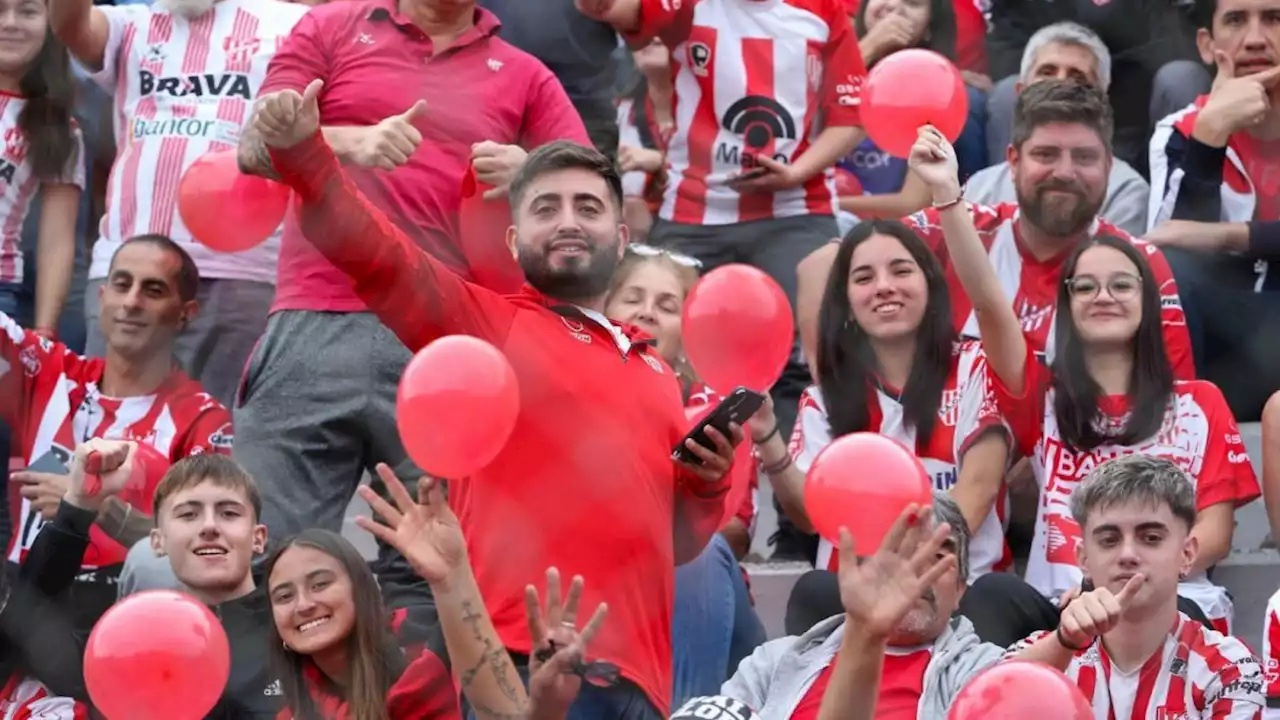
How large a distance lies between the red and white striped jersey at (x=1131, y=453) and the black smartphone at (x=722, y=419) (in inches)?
49.0

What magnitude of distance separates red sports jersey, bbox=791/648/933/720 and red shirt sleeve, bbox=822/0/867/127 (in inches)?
84.2

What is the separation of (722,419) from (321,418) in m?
1.26

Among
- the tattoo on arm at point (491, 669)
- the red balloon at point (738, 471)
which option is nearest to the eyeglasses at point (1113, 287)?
the red balloon at point (738, 471)

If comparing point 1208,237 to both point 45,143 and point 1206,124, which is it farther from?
point 45,143

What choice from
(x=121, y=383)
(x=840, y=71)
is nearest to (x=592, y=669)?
(x=121, y=383)

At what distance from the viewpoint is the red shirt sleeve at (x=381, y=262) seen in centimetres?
349

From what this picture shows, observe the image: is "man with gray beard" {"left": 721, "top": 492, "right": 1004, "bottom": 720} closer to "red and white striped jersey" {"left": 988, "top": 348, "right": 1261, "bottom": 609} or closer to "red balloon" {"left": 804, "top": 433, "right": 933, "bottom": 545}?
"red balloon" {"left": 804, "top": 433, "right": 933, "bottom": 545}

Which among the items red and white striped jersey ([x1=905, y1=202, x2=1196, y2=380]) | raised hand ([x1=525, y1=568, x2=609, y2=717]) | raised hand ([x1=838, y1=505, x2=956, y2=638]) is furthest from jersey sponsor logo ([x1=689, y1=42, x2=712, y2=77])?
raised hand ([x1=525, y1=568, x2=609, y2=717])

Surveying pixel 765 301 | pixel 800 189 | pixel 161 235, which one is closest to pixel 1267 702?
pixel 765 301

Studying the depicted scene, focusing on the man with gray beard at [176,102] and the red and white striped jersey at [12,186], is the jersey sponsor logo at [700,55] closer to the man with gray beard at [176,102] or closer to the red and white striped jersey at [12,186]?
the man with gray beard at [176,102]

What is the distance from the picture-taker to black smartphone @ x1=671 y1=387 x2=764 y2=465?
11.8 ft

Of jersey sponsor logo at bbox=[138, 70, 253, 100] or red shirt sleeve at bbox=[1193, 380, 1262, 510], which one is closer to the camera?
red shirt sleeve at bbox=[1193, 380, 1262, 510]

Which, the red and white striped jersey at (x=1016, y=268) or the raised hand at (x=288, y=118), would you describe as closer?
the raised hand at (x=288, y=118)

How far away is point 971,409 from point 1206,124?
3.46 feet
